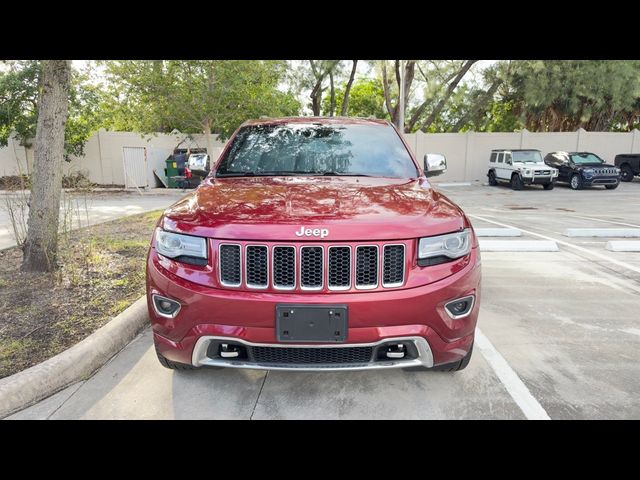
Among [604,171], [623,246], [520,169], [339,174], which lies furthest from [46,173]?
[604,171]

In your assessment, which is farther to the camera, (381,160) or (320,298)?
(381,160)

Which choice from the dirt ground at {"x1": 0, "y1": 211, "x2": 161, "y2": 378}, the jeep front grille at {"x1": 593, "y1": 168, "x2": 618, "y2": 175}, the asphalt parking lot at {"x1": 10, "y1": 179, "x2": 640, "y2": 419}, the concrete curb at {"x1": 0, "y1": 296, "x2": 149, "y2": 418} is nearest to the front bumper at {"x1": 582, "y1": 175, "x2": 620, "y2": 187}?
the jeep front grille at {"x1": 593, "y1": 168, "x2": 618, "y2": 175}

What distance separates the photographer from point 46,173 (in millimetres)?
4676

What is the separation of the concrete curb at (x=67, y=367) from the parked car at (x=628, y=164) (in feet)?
82.3

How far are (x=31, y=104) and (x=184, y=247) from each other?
1665 centimetres

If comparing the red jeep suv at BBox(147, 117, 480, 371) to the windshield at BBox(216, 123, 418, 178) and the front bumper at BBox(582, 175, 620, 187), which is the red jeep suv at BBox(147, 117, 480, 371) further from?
the front bumper at BBox(582, 175, 620, 187)

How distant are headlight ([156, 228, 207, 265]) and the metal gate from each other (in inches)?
595

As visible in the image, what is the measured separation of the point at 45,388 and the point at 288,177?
83.8 inches

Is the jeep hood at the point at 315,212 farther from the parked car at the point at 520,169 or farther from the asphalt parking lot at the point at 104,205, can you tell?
the parked car at the point at 520,169

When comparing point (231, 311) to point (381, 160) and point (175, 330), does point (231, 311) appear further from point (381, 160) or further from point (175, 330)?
point (381, 160)

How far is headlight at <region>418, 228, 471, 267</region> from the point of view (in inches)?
95.1

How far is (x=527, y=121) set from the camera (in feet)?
90.6
